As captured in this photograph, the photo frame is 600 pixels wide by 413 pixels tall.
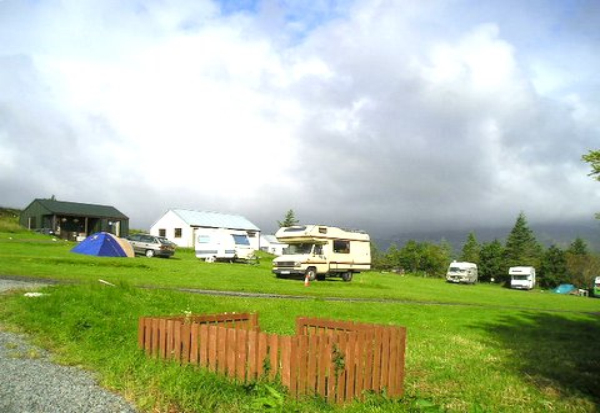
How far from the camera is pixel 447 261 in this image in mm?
82812

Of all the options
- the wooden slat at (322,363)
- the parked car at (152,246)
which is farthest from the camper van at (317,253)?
the wooden slat at (322,363)

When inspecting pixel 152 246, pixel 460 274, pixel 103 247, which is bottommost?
pixel 460 274

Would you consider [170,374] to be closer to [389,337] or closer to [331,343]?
[331,343]

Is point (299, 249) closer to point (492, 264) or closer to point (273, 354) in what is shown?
point (273, 354)

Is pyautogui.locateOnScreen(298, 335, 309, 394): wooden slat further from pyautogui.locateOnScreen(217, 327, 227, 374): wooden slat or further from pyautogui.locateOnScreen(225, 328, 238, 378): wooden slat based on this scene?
pyautogui.locateOnScreen(217, 327, 227, 374): wooden slat

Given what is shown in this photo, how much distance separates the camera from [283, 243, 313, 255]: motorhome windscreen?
29469mm

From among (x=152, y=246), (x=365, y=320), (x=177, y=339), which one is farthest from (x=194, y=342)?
(x=152, y=246)

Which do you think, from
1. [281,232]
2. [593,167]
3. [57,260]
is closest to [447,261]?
[281,232]

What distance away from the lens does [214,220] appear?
65.2m

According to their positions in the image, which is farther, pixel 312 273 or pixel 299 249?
pixel 299 249

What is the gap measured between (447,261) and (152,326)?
79.9 meters

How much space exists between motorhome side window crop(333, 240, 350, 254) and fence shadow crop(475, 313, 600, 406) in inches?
482

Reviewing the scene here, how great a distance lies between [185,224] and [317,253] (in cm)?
3375

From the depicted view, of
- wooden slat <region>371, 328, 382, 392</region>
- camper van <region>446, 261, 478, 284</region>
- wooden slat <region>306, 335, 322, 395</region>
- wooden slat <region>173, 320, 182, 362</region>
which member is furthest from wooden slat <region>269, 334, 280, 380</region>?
camper van <region>446, 261, 478, 284</region>
